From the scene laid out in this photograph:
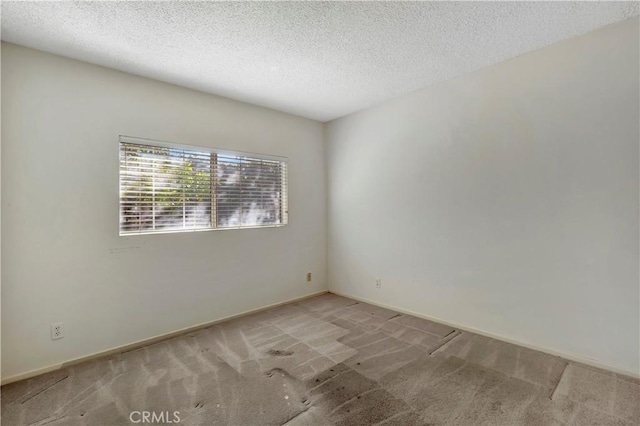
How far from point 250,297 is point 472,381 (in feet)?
8.01

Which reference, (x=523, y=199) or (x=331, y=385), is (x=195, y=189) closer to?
(x=331, y=385)

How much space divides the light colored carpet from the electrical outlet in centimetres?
27

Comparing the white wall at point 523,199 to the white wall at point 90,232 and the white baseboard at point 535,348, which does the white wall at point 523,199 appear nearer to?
the white baseboard at point 535,348

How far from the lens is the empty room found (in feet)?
6.28

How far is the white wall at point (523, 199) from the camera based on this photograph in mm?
2141

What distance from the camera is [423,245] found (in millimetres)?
3254

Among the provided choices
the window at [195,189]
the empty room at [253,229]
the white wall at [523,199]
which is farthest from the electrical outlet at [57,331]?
the white wall at [523,199]

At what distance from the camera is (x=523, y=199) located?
8.37ft

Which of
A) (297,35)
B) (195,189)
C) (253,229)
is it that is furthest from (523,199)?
(195,189)

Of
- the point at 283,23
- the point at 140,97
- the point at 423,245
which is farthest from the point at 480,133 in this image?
the point at 140,97

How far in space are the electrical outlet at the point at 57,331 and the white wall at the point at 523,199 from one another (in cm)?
320

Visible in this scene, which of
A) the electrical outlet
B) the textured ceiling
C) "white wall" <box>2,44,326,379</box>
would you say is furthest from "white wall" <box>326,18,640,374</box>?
the electrical outlet

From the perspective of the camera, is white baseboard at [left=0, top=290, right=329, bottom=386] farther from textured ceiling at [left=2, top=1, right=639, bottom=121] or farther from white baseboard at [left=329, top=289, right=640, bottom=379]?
textured ceiling at [left=2, top=1, right=639, bottom=121]

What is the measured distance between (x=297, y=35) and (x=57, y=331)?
3.08 meters
